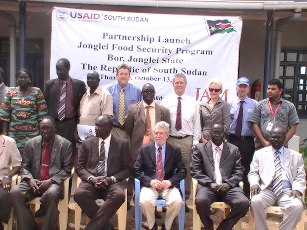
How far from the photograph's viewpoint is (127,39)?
6.12 m

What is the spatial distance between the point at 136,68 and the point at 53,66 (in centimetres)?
114

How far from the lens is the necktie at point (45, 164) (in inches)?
190

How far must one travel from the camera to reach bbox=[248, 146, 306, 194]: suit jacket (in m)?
4.77

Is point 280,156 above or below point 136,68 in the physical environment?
below

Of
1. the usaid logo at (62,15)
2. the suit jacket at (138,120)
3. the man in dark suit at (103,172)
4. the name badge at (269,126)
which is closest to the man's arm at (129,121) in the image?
the suit jacket at (138,120)

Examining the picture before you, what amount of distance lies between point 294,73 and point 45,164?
5981mm

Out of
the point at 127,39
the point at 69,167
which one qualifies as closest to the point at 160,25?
the point at 127,39

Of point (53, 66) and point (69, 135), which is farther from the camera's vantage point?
point (53, 66)

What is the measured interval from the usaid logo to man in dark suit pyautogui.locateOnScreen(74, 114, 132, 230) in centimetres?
190

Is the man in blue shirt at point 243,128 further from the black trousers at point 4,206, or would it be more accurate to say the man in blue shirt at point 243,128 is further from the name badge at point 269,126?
the black trousers at point 4,206

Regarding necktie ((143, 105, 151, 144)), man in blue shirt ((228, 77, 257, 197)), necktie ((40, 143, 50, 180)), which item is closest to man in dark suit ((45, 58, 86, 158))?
necktie ((40, 143, 50, 180))

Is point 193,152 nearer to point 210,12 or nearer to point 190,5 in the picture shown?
point 190,5

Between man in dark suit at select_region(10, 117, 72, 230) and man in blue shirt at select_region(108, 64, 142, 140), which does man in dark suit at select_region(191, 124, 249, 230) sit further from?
man in dark suit at select_region(10, 117, 72, 230)

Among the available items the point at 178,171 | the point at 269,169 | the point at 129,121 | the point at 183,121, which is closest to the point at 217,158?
the point at 178,171
